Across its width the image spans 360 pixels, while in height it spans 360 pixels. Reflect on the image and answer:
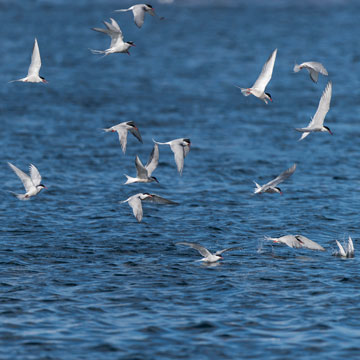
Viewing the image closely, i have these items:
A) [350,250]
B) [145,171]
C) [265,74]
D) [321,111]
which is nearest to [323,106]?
[321,111]

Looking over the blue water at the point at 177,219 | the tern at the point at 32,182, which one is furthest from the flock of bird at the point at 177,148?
the blue water at the point at 177,219

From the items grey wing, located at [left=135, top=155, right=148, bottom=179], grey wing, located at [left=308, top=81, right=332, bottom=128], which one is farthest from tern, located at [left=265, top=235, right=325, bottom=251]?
grey wing, located at [left=135, top=155, right=148, bottom=179]

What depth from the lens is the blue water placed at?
589 inches

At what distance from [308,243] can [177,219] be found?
531 centimetres

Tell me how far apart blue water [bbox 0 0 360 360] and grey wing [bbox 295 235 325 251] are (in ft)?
1.22

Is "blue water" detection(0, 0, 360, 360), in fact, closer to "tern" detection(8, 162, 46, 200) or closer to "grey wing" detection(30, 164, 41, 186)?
"tern" detection(8, 162, 46, 200)

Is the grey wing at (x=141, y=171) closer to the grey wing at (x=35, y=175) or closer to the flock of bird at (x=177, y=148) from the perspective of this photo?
the flock of bird at (x=177, y=148)

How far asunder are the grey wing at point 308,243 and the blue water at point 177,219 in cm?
37

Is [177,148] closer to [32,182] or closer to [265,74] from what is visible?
[265,74]

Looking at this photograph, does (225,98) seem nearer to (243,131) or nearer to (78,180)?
(243,131)

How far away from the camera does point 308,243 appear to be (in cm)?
1889

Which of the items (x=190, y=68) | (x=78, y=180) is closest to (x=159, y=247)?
(x=78, y=180)

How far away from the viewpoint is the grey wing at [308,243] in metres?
18.8

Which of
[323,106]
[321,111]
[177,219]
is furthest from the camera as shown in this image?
[177,219]
